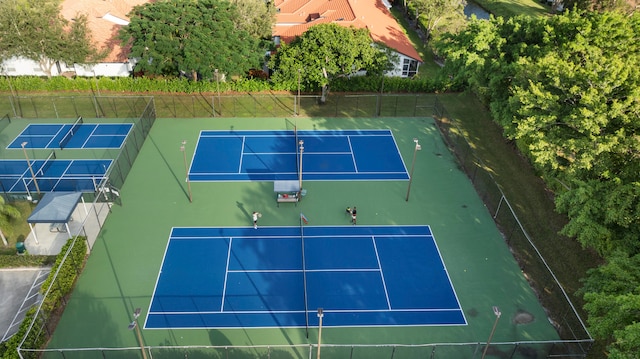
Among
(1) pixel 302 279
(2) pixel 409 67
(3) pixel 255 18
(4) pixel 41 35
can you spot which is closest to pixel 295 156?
(1) pixel 302 279

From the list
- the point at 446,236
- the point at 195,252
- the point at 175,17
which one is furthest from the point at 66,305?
the point at 175,17

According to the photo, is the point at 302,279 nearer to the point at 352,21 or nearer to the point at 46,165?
the point at 46,165

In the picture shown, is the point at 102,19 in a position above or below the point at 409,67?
above

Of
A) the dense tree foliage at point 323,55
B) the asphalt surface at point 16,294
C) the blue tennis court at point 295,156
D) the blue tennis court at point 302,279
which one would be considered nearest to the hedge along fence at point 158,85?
the dense tree foliage at point 323,55

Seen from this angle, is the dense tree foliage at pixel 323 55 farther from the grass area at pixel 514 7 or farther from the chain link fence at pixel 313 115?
the grass area at pixel 514 7

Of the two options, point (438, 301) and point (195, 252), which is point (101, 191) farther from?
point (438, 301)
